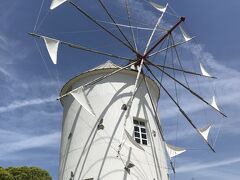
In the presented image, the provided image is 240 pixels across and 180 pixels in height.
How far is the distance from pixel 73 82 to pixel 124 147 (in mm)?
4345

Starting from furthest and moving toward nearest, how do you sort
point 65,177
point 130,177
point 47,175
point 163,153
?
point 47,175 < point 163,153 < point 65,177 < point 130,177

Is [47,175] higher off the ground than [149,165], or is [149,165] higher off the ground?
[47,175]

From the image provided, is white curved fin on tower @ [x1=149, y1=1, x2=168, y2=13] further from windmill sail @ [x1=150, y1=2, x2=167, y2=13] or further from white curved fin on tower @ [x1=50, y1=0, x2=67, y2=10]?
white curved fin on tower @ [x1=50, y1=0, x2=67, y2=10]

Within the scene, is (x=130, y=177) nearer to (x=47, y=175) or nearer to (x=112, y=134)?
(x=112, y=134)

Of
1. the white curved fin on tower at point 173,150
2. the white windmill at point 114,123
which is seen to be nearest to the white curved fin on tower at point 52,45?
the white windmill at point 114,123

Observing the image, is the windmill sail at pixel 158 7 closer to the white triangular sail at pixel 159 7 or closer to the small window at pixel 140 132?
the white triangular sail at pixel 159 7

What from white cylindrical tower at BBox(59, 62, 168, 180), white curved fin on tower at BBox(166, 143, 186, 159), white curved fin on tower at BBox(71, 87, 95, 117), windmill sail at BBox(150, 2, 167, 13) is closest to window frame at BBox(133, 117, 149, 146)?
white cylindrical tower at BBox(59, 62, 168, 180)

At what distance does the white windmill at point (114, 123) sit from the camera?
45.8 ft

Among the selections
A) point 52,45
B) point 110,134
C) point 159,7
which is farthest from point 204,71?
point 52,45

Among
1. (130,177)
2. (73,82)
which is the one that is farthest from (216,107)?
(73,82)

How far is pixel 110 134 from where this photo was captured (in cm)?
1441

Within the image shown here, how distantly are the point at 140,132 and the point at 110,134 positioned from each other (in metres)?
1.46

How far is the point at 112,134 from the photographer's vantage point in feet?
47.3

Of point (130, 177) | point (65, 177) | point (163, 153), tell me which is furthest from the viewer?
point (163, 153)
